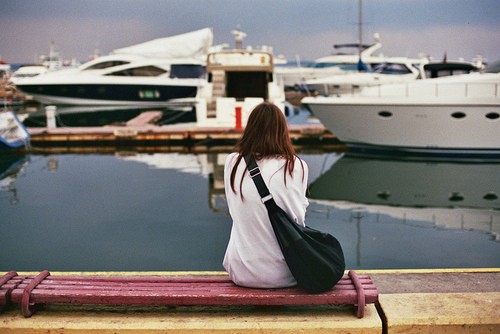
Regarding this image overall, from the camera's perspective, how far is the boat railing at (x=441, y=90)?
15.5 m

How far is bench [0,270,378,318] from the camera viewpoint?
311cm

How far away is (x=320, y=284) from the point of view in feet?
10.2

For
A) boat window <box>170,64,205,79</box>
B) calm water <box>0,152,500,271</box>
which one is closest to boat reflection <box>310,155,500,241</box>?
calm water <box>0,152,500,271</box>

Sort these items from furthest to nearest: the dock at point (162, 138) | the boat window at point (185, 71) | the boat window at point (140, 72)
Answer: the boat window at point (185, 71)
the boat window at point (140, 72)
the dock at point (162, 138)

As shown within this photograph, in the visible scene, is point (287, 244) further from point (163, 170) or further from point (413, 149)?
point (413, 149)

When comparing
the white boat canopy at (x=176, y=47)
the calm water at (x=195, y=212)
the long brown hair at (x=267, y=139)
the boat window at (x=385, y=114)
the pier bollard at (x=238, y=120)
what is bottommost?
the calm water at (x=195, y=212)

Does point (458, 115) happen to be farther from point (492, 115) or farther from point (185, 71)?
point (185, 71)

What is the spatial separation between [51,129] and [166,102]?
1781 cm

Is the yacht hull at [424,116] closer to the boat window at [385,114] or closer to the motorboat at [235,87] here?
the boat window at [385,114]

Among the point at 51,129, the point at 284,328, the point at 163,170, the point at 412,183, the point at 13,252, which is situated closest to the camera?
the point at 284,328

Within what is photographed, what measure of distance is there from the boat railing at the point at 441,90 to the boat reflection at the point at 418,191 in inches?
78.2

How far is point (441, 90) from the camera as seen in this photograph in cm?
1597

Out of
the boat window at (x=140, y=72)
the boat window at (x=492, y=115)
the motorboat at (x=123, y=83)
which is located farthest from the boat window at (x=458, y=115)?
the boat window at (x=140, y=72)

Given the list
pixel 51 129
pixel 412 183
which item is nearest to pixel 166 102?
pixel 51 129
